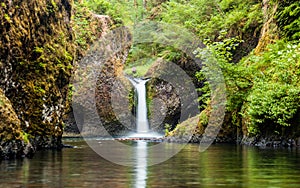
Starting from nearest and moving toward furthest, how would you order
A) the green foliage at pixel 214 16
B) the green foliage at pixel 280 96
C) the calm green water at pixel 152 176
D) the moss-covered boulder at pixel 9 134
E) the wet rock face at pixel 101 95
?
the calm green water at pixel 152 176
the moss-covered boulder at pixel 9 134
the green foliage at pixel 280 96
the green foliage at pixel 214 16
the wet rock face at pixel 101 95

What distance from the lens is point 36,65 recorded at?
1498 cm

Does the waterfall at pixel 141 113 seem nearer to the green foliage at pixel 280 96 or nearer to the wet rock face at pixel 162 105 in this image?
the wet rock face at pixel 162 105

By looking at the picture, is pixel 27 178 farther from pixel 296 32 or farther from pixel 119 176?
pixel 296 32

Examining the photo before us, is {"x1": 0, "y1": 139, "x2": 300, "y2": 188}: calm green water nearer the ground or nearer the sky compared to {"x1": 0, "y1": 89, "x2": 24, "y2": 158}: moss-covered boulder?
nearer the ground

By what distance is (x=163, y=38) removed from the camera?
33.8 meters

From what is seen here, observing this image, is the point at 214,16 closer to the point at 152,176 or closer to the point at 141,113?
the point at 141,113

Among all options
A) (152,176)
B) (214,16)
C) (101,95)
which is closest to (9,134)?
(152,176)

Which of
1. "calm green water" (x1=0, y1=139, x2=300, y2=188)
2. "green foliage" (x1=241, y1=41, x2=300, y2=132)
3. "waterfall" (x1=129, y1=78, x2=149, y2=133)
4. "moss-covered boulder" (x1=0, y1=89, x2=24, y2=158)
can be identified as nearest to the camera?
"calm green water" (x1=0, y1=139, x2=300, y2=188)

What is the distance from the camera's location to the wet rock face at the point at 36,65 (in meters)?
13.5

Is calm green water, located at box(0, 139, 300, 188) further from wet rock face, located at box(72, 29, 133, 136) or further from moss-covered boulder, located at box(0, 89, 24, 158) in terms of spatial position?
wet rock face, located at box(72, 29, 133, 136)

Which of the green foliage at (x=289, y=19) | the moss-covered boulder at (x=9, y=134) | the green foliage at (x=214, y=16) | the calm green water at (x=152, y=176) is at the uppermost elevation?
the green foliage at (x=214, y=16)

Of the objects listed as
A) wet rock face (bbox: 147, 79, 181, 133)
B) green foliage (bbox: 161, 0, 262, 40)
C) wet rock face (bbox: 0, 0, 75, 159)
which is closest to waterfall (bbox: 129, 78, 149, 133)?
wet rock face (bbox: 147, 79, 181, 133)

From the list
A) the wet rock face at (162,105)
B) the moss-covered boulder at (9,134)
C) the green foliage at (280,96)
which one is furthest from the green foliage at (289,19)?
the wet rock face at (162,105)

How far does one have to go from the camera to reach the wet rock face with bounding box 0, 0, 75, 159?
44.2ft
